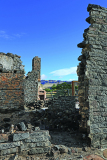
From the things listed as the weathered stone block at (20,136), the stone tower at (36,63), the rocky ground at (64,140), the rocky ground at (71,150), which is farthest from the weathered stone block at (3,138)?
the stone tower at (36,63)

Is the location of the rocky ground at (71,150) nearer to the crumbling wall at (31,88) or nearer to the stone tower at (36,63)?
the crumbling wall at (31,88)

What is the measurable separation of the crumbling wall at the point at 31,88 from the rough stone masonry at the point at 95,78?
8.86 m

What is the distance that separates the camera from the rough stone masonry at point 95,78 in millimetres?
3916

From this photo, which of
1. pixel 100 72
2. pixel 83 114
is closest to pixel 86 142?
pixel 83 114

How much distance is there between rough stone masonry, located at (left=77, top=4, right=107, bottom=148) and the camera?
12.8 ft

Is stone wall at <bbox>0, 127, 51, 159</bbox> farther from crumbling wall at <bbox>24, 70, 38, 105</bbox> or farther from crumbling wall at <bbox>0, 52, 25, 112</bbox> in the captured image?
crumbling wall at <bbox>24, 70, 38, 105</bbox>

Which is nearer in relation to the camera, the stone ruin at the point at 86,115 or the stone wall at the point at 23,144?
the stone wall at the point at 23,144

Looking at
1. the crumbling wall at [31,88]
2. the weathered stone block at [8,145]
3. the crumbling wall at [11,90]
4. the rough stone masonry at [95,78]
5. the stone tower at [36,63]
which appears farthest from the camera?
the stone tower at [36,63]

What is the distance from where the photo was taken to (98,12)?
4.20 meters

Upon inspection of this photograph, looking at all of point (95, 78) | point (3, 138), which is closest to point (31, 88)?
point (95, 78)

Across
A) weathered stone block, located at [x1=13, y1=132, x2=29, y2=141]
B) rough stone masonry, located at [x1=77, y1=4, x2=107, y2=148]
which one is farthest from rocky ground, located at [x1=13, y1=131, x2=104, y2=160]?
weathered stone block, located at [x1=13, y1=132, x2=29, y2=141]

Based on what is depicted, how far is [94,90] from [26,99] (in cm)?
959

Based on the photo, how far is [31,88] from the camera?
1279 cm

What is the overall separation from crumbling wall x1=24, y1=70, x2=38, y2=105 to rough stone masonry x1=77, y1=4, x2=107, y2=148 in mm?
8862
